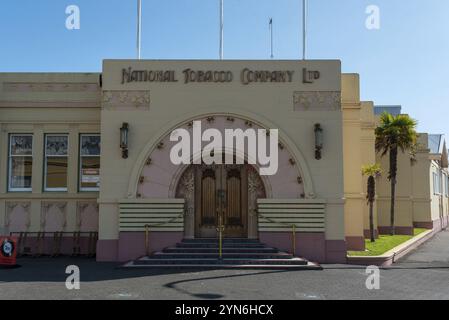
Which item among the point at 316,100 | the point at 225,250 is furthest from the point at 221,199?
the point at 316,100

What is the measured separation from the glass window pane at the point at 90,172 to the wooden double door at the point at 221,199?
383 centimetres

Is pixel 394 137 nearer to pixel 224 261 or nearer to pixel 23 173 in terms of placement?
pixel 224 261

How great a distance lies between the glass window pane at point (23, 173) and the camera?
17.4 m

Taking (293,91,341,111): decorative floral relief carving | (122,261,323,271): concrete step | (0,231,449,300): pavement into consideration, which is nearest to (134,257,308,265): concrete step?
(122,261,323,271): concrete step

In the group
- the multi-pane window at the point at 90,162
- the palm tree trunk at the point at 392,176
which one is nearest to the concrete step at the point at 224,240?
the multi-pane window at the point at 90,162

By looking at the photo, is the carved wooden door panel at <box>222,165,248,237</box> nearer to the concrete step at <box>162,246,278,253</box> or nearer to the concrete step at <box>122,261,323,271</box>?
the concrete step at <box>162,246,278,253</box>

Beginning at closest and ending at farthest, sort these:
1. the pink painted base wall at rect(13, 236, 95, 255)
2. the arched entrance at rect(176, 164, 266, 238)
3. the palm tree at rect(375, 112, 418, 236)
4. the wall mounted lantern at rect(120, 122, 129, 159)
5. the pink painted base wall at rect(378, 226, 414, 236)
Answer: the wall mounted lantern at rect(120, 122, 129, 159), the arched entrance at rect(176, 164, 266, 238), the pink painted base wall at rect(13, 236, 95, 255), the palm tree at rect(375, 112, 418, 236), the pink painted base wall at rect(378, 226, 414, 236)

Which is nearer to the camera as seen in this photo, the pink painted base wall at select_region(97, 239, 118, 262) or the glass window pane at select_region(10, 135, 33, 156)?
the pink painted base wall at select_region(97, 239, 118, 262)

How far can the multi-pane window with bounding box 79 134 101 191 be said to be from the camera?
1731cm

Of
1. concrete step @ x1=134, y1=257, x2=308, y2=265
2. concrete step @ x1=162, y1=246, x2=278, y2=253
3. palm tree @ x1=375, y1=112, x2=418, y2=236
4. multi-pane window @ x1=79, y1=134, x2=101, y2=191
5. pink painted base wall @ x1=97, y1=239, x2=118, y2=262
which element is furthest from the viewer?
palm tree @ x1=375, y1=112, x2=418, y2=236

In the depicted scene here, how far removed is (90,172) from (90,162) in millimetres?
353

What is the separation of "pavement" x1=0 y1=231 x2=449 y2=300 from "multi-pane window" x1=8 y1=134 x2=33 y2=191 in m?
3.41

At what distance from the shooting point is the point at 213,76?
15.8 meters
